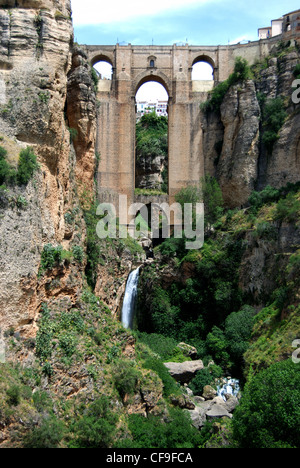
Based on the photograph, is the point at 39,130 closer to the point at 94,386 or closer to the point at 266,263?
the point at 94,386

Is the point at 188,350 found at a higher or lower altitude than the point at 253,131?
lower

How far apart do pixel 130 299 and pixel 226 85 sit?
620 inches

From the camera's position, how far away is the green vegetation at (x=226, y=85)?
36688 millimetres

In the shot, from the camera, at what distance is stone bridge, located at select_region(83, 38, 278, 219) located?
37031 millimetres

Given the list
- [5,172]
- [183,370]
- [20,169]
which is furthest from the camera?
[183,370]

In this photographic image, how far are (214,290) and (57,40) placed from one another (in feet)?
55.7

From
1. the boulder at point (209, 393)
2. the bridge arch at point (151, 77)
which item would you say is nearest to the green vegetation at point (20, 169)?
the boulder at point (209, 393)

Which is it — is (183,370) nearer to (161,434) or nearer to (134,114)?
(161,434)

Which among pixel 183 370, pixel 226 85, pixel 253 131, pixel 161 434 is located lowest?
pixel 161 434

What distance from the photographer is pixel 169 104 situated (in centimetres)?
3803

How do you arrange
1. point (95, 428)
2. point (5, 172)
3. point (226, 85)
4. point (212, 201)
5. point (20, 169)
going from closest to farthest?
1. point (95, 428)
2. point (5, 172)
3. point (20, 169)
4. point (212, 201)
5. point (226, 85)

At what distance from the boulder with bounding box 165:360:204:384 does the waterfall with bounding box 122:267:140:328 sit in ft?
13.7

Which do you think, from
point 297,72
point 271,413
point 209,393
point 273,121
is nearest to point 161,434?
point 271,413

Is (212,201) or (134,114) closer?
(212,201)
